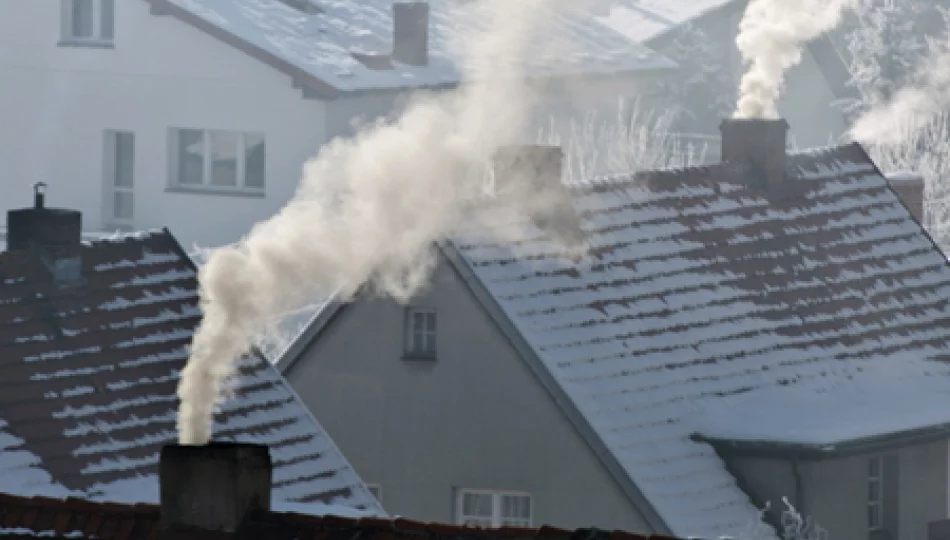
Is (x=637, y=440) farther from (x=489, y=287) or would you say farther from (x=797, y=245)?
(x=797, y=245)

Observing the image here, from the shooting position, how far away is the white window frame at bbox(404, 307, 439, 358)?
24312mm

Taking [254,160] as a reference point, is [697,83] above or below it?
above

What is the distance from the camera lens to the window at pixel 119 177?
4531cm

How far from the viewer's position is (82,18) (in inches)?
1842

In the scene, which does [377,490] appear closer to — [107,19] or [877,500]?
[877,500]

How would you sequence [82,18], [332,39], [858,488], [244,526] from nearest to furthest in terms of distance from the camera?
1. [244,526]
2. [858,488]
3. [332,39]
4. [82,18]

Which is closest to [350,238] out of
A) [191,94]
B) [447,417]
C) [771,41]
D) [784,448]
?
[447,417]

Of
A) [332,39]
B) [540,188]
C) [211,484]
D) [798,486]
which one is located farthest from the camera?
[332,39]

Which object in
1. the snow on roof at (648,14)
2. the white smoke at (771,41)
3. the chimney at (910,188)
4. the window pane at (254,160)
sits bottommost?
the chimney at (910,188)

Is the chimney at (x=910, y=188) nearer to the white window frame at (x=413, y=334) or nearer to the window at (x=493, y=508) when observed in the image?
the white window frame at (x=413, y=334)

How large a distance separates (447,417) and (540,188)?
97.1 inches

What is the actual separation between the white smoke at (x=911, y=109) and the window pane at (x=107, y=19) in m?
17.7

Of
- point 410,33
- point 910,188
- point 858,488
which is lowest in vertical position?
point 858,488

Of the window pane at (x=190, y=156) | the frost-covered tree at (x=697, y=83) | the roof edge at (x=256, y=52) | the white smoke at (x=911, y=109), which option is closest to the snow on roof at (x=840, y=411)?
the roof edge at (x=256, y=52)
